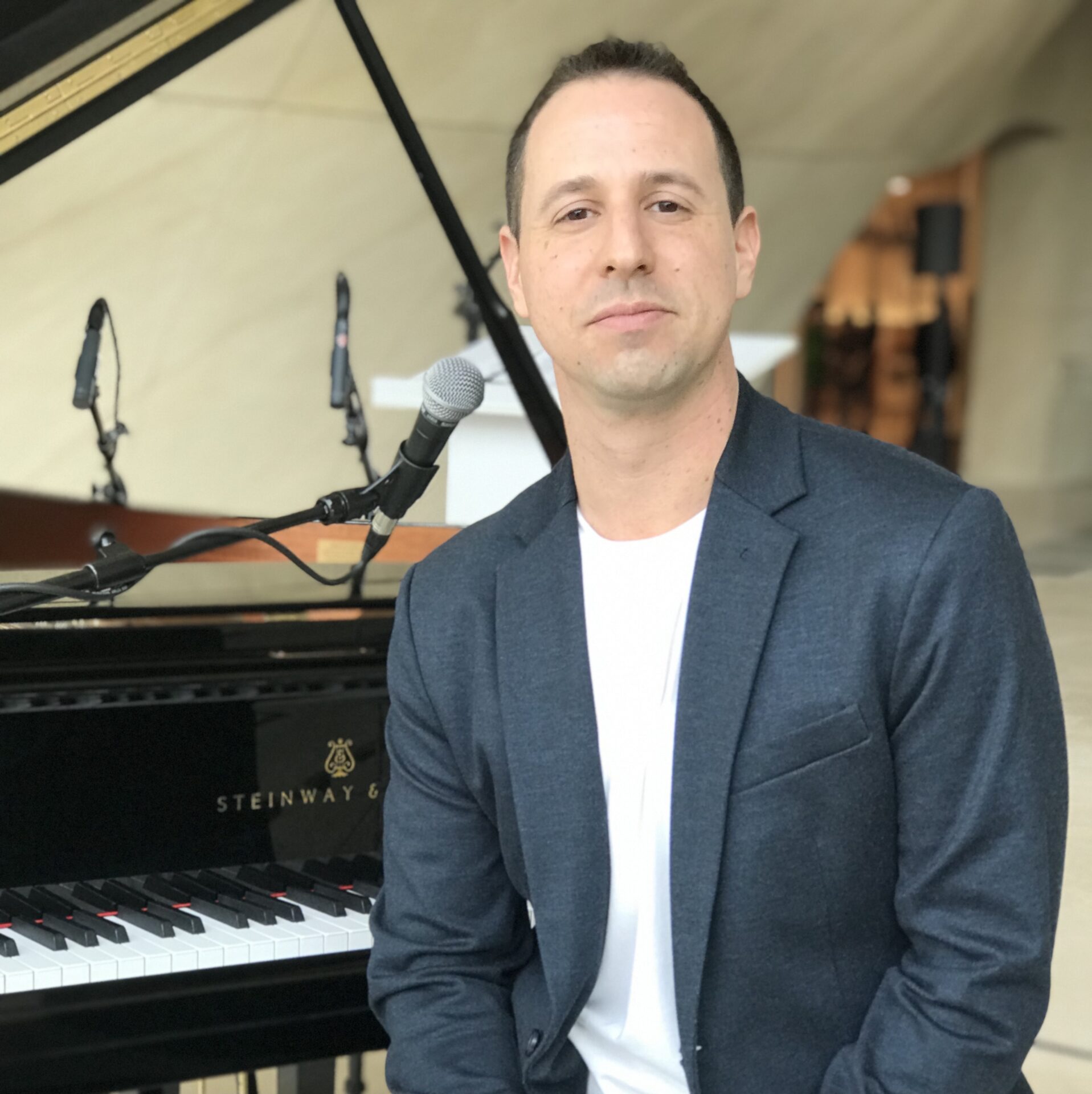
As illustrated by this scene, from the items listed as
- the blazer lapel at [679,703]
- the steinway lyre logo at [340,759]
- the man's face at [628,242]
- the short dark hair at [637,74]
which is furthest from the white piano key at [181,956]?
the short dark hair at [637,74]

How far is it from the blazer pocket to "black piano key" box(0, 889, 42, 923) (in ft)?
3.02

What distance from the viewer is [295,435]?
8.91m

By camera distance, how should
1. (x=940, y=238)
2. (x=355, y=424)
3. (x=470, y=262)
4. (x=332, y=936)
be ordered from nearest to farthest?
(x=332, y=936)
(x=470, y=262)
(x=355, y=424)
(x=940, y=238)

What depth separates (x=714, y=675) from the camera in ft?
4.39

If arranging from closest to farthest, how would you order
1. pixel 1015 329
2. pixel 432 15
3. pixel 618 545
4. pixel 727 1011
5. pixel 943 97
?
pixel 727 1011, pixel 618 545, pixel 432 15, pixel 943 97, pixel 1015 329

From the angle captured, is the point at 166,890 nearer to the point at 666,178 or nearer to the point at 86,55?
the point at 666,178

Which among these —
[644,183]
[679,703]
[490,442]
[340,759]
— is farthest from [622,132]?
[490,442]

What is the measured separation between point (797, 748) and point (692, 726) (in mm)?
101

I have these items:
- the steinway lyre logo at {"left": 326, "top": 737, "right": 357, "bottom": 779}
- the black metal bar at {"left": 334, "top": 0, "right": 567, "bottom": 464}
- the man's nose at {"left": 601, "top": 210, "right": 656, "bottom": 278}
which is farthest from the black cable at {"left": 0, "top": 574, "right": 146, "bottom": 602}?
the black metal bar at {"left": 334, "top": 0, "right": 567, "bottom": 464}

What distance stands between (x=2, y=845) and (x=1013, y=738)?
1.22 meters

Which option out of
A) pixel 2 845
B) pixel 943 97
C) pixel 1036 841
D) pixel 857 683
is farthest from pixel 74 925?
pixel 943 97

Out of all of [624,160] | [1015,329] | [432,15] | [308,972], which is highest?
[432,15]

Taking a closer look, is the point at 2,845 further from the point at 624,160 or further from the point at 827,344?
the point at 827,344

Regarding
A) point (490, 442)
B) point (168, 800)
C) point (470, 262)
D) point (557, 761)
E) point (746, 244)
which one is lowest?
point (168, 800)
